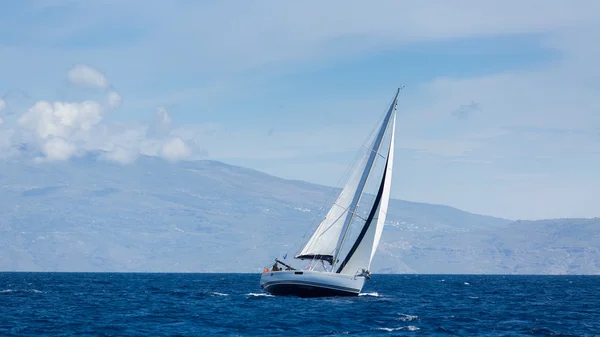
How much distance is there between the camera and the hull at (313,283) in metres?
76.5

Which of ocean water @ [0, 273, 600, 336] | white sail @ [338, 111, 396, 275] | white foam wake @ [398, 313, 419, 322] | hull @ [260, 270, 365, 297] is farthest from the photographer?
white sail @ [338, 111, 396, 275]

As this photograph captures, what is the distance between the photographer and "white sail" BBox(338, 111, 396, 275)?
78.3 metres

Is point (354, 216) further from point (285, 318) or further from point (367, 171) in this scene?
point (285, 318)

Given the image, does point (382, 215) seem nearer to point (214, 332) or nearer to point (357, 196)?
point (357, 196)

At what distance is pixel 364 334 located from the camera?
172ft

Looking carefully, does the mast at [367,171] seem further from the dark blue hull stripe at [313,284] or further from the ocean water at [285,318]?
the ocean water at [285,318]

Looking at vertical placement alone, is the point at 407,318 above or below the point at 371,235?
below

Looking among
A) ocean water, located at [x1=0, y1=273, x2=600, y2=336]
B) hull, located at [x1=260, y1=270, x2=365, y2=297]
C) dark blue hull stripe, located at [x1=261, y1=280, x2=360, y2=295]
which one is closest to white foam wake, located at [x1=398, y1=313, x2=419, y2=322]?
ocean water, located at [x1=0, y1=273, x2=600, y2=336]

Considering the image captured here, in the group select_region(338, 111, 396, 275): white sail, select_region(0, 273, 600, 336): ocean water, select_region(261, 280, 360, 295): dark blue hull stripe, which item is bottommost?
select_region(0, 273, 600, 336): ocean water

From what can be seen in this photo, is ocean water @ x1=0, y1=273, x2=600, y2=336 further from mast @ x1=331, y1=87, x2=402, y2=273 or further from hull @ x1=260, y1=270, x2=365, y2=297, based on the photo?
mast @ x1=331, y1=87, x2=402, y2=273

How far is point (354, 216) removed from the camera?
78562 millimetres

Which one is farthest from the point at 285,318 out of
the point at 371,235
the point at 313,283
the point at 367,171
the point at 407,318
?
the point at 367,171

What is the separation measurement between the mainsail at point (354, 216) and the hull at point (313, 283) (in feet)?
4.83

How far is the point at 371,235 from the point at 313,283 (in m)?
7.15
